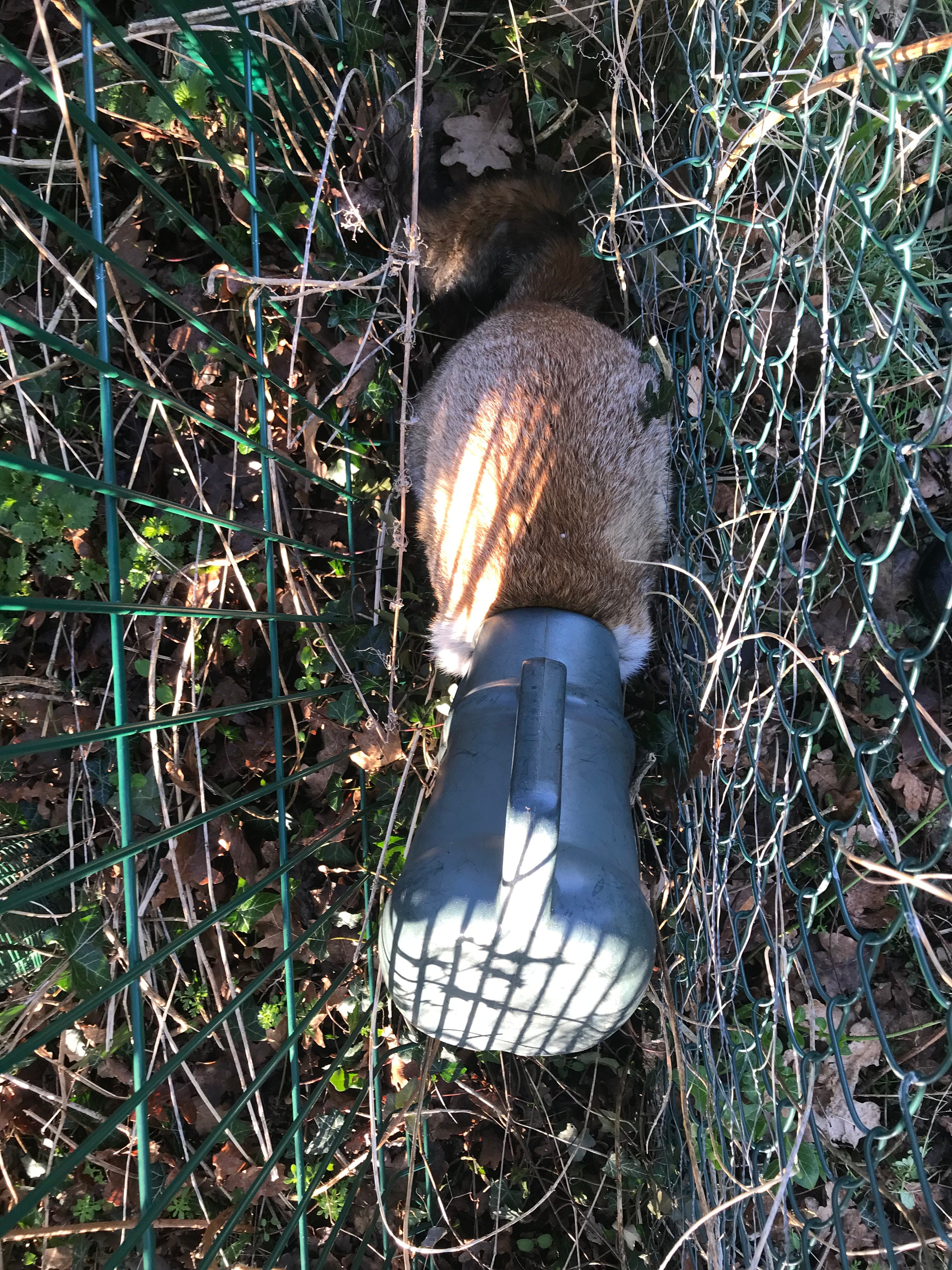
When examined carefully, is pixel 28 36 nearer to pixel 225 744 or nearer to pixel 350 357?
pixel 350 357

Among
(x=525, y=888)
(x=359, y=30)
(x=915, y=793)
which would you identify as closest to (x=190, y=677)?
(x=525, y=888)

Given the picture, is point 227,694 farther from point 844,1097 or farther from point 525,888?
point 844,1097

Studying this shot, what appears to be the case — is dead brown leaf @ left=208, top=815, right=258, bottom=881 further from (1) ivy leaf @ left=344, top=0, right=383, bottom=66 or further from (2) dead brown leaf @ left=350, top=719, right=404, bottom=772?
(1) ivy leaf @ left=344, top=0, right=383, bottom=66

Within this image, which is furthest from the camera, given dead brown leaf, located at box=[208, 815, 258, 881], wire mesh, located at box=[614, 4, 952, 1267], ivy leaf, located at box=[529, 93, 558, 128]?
ivy leaf, located at box=[529, 93, 558, 128]

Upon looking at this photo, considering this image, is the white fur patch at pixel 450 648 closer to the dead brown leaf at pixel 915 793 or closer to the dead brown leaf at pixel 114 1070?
the dead brown leaf at pixel 915 793

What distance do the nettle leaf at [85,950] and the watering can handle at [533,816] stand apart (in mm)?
1816

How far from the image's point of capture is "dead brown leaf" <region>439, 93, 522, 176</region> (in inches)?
129

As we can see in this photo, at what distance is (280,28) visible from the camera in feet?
8.09

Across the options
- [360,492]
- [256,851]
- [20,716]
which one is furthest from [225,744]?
[360,492]

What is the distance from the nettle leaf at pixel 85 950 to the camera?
264cm

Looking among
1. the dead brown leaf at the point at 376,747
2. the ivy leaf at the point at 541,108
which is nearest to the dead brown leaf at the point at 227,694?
the dead brown leaf at the point at 376,747

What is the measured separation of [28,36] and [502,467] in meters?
2.40

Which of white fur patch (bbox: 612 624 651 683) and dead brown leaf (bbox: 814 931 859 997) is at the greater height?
white fur patch (bbox: 612 624 651 683)

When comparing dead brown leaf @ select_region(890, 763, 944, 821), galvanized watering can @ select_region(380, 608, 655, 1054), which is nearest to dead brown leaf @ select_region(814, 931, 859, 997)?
dead brown leaf @ select_region(890, 763, 944, 821)
